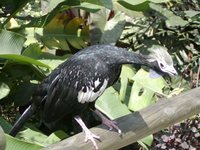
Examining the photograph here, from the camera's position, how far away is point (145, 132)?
1941 millimetres

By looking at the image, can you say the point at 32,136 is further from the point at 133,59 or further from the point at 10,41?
the point at 133,59

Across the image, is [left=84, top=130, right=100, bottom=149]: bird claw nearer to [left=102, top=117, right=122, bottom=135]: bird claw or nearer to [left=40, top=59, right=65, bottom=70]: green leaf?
[left=102, top=117, right=122, bottom=135]: bird claw

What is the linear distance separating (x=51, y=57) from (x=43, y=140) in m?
0.50

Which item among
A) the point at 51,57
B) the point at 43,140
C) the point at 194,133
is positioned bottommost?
the point at 194,133

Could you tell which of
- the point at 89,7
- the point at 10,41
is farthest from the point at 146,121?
the point at 89,7

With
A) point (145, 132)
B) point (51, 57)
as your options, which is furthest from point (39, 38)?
point (145, 132)

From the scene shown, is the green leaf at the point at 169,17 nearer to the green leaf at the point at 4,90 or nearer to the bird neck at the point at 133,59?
the green leaf at the point at 4,90

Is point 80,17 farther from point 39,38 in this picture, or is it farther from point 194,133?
point 194,133

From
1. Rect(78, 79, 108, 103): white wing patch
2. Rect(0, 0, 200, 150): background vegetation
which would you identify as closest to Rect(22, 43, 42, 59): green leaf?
Rect(0, 0, 200, 150): background vegetation

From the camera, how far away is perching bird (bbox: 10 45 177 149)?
1.86m

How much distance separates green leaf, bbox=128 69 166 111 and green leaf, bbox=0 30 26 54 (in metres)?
0.67

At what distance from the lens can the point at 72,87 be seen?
197 centimetres

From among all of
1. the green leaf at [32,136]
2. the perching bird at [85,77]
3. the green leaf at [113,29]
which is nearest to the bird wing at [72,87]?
the perching bird at [85,77]

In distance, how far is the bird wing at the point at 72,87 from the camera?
1.92 meters
